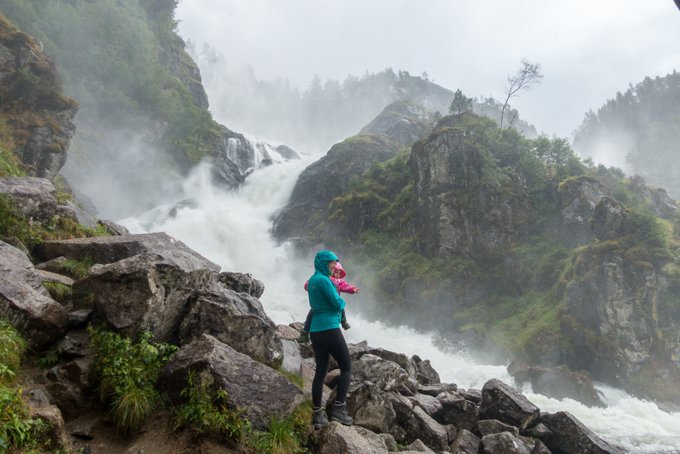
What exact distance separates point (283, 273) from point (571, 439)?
3223cm

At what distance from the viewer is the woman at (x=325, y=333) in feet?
19.0

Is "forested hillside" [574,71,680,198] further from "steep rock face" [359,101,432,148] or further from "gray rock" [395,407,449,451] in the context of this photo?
"gray rock" [395,407,449,451]

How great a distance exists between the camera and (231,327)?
6.65 m

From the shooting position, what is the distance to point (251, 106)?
122375 millimetres

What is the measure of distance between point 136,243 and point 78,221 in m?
3.45

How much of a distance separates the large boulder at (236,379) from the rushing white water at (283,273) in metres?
14.1

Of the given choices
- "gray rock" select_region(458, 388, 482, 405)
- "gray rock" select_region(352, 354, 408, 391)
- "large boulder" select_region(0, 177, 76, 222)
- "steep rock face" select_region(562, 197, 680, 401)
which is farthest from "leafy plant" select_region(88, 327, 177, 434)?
"steep rock face" select_region(562, 197, 680, 401)

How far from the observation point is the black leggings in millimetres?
5801

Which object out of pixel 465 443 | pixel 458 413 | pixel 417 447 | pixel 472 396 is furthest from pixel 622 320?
pixel 417 447

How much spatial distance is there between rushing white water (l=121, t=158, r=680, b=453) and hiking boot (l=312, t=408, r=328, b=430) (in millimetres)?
13424

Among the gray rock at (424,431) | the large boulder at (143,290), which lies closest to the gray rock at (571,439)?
the gray rock at (424,431)

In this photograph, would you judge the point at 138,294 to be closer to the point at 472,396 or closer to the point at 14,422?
the point at 14,422

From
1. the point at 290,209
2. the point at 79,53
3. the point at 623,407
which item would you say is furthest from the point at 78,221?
the point at 79,53

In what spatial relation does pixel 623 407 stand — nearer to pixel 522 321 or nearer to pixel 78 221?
pixel 522 321
